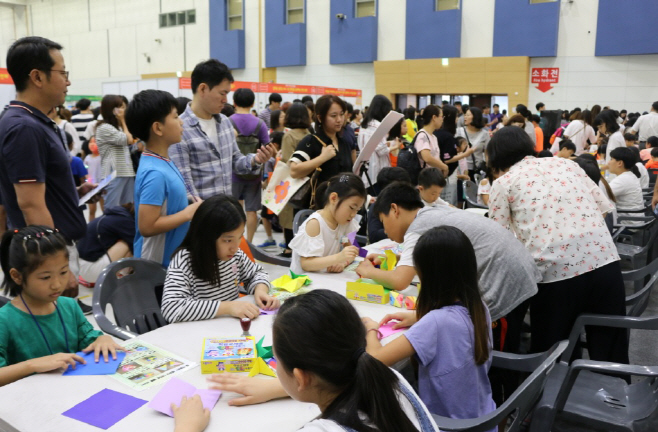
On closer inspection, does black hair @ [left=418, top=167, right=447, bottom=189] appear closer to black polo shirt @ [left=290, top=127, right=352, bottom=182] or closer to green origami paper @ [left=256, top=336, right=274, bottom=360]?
black polo shirt @ [left=290, top=127, right=352, bottom=182]

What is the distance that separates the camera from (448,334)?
1706 mm

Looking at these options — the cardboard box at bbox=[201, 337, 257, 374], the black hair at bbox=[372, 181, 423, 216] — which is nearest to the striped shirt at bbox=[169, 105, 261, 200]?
the black hair at bbox=[372, 181, 423, 216]

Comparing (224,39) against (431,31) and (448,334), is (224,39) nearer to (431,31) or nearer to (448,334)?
(431,31)

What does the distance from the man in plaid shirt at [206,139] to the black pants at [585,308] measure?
173 centimetres

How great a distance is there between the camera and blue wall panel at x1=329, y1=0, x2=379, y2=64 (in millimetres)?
16281

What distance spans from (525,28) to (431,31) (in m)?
2.64

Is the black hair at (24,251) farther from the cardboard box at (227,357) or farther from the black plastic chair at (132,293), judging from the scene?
the cardboard box at (227,357)

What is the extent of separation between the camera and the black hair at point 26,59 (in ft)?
7.08

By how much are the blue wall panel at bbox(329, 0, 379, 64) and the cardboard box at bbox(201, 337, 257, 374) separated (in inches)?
617

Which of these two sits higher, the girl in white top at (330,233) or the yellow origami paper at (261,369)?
the girl in white top at (330,233)

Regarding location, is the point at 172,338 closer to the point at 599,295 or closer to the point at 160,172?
the point at 160,172

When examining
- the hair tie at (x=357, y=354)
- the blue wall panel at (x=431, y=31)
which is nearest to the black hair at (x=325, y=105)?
the hair tie at (x=357, y=354)

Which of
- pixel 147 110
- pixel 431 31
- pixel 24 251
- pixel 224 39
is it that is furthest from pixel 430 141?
pixel 224 39

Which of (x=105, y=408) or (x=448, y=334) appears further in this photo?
(x=448, y=334)
